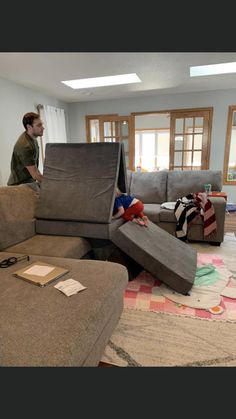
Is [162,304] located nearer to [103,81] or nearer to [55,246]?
[55,246]

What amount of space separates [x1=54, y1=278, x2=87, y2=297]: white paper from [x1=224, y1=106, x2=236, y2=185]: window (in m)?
4.81

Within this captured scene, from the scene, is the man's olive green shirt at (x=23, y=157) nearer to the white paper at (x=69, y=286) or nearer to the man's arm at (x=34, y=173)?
the man's arm at (x=34, y=173)

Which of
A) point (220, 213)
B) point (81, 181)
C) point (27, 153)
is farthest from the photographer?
point (220, 213)

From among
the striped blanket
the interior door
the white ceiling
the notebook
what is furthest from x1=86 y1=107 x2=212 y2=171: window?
the notebook

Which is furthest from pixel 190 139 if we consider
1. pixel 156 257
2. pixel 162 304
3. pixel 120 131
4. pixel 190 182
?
pixel 162 304

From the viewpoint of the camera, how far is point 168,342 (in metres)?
1.52

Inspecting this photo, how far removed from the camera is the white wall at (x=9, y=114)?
3.94m

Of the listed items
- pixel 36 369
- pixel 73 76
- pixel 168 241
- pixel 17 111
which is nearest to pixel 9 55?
pixel 73 76

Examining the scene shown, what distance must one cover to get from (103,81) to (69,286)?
3958 mm

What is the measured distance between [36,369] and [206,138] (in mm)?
5271

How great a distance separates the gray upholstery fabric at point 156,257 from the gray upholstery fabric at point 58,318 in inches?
16.1

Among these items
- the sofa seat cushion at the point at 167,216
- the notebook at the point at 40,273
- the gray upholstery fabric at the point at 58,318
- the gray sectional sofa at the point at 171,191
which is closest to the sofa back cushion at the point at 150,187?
the gray sectional sofa at the point at 171,191

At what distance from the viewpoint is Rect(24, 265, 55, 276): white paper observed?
150 centimetres

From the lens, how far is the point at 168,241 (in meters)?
2.38
